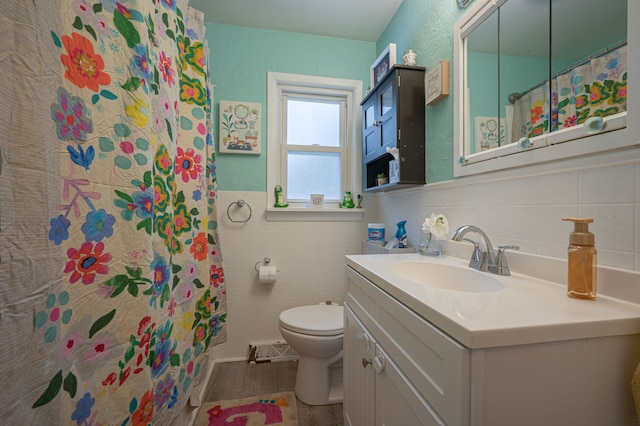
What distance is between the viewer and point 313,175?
206 centimetres

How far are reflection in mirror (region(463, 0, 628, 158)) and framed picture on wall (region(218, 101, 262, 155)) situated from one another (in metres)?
1.35

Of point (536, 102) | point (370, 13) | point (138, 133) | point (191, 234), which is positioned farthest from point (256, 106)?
point (536, 102)

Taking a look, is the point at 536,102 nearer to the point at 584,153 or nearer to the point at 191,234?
the point at 584,153

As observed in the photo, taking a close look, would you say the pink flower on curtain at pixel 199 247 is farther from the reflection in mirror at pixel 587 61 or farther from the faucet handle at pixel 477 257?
the reflection in mirror at pixel 587 61

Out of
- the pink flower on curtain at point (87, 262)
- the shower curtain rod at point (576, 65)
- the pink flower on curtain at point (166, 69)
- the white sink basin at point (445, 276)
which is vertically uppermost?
the pink flower on curtain at point (166, 69)

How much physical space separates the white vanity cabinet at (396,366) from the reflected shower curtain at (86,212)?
0.65 metres

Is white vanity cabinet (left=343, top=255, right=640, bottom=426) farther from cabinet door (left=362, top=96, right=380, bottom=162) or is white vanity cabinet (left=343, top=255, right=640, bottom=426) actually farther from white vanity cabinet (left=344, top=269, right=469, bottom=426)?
cabinet door (left=362, top=96, right=380, bottom=162)

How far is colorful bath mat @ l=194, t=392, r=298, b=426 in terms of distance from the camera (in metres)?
1.27

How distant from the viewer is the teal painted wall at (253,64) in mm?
1826

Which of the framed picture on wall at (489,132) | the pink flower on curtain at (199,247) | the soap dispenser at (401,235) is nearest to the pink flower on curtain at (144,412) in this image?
the pink flower on curtain at (199,247)

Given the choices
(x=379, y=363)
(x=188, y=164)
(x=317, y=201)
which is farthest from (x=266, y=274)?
(x=379, y=363)

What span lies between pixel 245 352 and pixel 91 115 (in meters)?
1.79

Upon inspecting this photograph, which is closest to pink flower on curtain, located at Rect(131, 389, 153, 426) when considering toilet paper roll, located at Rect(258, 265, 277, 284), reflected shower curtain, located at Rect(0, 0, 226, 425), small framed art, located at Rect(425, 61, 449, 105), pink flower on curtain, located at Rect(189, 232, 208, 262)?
reflected shower curtain, located at Rect(0, 0, 226, 425)

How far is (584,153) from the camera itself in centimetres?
64
